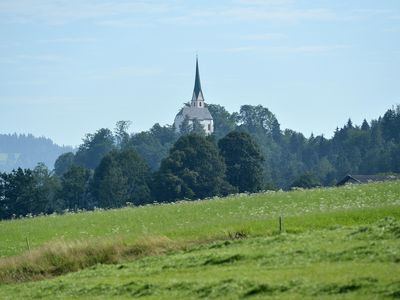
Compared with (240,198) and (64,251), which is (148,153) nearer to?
(240,198)

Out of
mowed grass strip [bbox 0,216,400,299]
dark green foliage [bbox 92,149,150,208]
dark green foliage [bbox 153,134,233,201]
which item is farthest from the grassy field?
dark green foliage [bbox 92,149,150,208]

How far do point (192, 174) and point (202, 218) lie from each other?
5720 centimetres

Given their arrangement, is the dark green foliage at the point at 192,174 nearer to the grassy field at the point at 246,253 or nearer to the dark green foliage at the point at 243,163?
the dark green foliage at the point at 243,163

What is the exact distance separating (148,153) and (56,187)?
76.4 m

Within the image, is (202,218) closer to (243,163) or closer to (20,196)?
(20,196)

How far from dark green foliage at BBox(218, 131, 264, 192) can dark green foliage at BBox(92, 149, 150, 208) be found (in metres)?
8.63

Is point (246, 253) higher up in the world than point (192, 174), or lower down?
lower down

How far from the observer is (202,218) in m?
47.5

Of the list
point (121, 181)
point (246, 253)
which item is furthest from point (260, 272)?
point (121, 181)

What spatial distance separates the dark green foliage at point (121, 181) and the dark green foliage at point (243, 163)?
8.63m

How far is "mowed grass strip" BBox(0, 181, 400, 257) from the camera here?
40.3 m

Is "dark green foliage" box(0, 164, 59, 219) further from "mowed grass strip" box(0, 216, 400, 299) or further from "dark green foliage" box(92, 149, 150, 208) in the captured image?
"mowed grass strip" box(0, 216, 400, 299)

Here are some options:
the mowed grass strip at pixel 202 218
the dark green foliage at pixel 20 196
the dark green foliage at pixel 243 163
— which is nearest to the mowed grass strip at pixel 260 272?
the mowed grass strip at pixel 202 218

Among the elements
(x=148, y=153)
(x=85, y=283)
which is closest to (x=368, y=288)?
(x=85, y=283)
